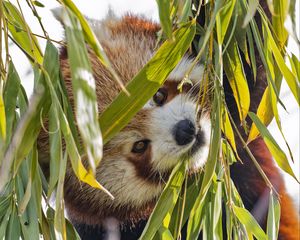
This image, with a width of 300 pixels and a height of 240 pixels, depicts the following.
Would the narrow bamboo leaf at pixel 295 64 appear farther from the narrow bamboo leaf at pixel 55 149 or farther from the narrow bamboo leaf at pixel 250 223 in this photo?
the narrow bamboo leaf at pixel 55 149

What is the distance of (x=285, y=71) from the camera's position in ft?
5.54

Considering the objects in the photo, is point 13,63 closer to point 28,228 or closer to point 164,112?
point 28,228

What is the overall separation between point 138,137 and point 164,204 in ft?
1.90

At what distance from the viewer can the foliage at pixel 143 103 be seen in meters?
1.52

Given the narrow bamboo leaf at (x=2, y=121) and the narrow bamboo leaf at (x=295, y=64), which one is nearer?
the narrow bamboo leaf at (x=2, y=121)

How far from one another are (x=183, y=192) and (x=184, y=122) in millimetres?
291

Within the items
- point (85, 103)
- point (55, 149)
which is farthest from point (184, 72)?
point (85, 103)

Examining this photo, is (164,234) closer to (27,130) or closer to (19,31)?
(27,130)

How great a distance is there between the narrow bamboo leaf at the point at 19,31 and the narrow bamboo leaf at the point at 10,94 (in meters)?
0.07

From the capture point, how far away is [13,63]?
1.68 meters

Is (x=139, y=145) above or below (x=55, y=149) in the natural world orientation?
above

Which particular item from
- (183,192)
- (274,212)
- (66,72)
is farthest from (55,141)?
(66,72)

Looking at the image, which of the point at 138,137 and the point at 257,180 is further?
the point at 257,180

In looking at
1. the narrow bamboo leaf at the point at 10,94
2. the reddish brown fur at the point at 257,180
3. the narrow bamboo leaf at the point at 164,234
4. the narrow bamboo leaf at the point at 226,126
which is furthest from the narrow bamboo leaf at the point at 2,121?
the reddish brown fur at the point at 257,180
